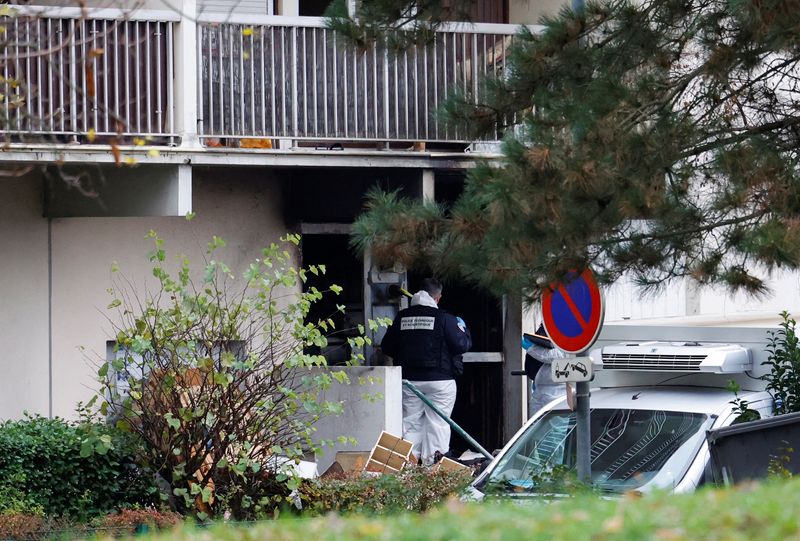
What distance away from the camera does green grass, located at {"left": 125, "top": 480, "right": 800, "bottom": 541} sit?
3600 mm

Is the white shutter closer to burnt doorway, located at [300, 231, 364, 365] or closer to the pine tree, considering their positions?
burnt doorway, located at [300, 231, 364, 365]

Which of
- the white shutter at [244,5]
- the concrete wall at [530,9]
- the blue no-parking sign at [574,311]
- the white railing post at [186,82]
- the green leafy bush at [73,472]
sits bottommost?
the green leafy bush at [73,472]

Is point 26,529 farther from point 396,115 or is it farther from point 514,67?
point 396,115

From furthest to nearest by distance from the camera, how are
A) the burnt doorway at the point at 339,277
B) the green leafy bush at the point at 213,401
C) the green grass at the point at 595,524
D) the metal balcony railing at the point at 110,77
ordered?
the burnt doorway at the point at 339,277, the metal balcony railing at the point at 110,77, the green leafy bush at the point at 213,401, the green grass at the point at 595,524

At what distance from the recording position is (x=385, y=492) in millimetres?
9234

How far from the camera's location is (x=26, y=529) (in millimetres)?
8078

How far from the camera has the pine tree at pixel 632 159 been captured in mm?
7922

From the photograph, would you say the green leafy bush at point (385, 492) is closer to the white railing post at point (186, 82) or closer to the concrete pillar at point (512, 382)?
the white railing post at point (186, 82)

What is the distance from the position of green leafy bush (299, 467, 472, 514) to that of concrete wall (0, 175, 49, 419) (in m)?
4.26

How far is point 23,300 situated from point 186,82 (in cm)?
271

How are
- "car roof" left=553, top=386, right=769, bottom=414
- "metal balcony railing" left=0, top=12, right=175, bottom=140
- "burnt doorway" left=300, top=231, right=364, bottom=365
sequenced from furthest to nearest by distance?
"burnt doorway" left=300, top=231, right=364, bottom=365, "metal balcony railing" left=0, top=12, right=175, bottom=140, "car roof" left=553, top=386, right=769, bottom=414

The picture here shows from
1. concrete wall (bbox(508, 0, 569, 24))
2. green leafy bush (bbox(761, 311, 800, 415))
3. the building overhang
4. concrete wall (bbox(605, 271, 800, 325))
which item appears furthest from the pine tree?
concrete wall (bbox(605, 271, 800, 325))

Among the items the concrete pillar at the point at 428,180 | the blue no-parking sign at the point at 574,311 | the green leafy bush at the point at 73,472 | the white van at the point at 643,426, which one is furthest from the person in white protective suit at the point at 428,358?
the blue no-parking sign at the point at 574,311

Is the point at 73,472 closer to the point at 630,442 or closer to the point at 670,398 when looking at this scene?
the point at 630,442
